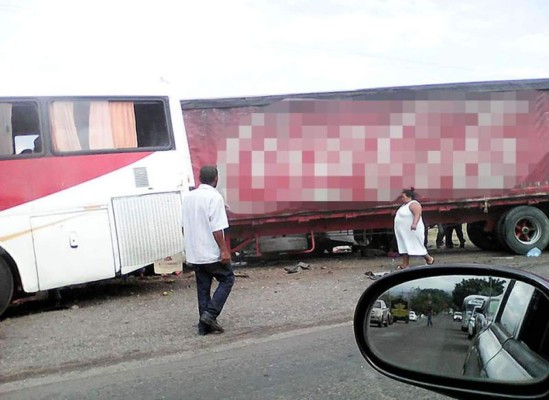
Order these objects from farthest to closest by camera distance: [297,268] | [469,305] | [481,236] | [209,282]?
[481,236]
[297,268]
[209,282]
[469,305]

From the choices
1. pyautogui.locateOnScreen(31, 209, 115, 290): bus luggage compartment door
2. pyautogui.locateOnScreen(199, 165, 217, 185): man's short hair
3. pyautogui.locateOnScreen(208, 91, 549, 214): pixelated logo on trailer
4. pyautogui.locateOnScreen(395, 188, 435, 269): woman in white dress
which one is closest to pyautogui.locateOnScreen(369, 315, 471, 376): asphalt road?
pyautogui.locateOnScreen(199, 165, 217, 185): man's short hair

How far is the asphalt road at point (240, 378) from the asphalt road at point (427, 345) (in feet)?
7.26

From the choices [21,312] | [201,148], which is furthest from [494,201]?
[21,312]

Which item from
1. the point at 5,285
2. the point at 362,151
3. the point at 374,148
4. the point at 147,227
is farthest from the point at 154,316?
the point at 374,148

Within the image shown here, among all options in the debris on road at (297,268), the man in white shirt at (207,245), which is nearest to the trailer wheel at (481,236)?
the debris on road at (297,268)

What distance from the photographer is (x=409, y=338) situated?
2.11 metres

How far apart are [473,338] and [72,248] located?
22.4 ft

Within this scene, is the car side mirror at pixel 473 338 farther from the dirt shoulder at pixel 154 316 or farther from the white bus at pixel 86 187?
the white bus at pixel 86 187

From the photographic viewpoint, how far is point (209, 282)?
633 centimetres

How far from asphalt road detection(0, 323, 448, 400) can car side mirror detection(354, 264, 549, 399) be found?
2299mm

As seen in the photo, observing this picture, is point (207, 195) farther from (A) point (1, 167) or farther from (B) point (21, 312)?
(B) point (21, 312)

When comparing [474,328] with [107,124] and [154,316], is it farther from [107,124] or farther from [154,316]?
[107,124]

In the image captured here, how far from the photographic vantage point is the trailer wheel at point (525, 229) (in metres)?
11.5

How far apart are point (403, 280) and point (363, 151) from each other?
338 inches
